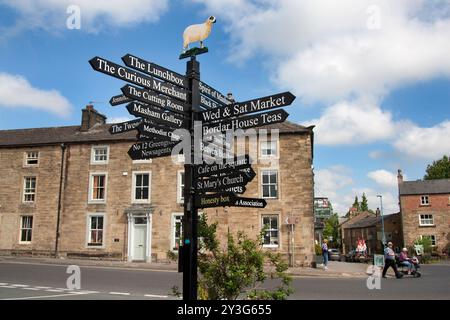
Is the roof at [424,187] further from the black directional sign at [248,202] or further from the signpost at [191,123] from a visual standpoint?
the signpost at [191,123]

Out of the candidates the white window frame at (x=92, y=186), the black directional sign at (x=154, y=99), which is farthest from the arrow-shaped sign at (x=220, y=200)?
the white window frame at (x=92, y=186)

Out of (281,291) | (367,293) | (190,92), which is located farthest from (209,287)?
(367,293)

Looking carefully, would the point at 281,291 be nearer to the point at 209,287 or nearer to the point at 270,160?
the point at 209,287

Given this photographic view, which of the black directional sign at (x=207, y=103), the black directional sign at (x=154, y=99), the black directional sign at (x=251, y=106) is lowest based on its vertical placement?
the black directional sign at (x=251, y=106)

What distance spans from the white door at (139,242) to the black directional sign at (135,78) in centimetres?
2153

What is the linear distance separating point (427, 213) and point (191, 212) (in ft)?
166

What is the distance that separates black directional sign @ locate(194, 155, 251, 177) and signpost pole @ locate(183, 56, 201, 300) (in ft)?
0.38

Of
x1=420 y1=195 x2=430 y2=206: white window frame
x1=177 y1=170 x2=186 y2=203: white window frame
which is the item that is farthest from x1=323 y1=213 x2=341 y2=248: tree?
x1=177 y1=170 x2=186 y2=203: white window frame

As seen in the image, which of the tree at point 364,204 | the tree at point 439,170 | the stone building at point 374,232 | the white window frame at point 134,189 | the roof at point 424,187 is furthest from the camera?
the tree at point 364,204

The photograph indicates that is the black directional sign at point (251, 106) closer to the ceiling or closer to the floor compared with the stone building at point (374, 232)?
closer to the ceiling

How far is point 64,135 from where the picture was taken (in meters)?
30.3

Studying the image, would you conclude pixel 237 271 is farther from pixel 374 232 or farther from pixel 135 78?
pixel 374 232

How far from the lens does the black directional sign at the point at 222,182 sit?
5.87 metres

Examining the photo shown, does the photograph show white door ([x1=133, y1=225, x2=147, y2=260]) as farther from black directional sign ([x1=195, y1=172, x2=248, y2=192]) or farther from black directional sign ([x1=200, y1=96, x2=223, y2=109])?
black directional sign ([x1=195, y1=172, x2=248, y2=192])
